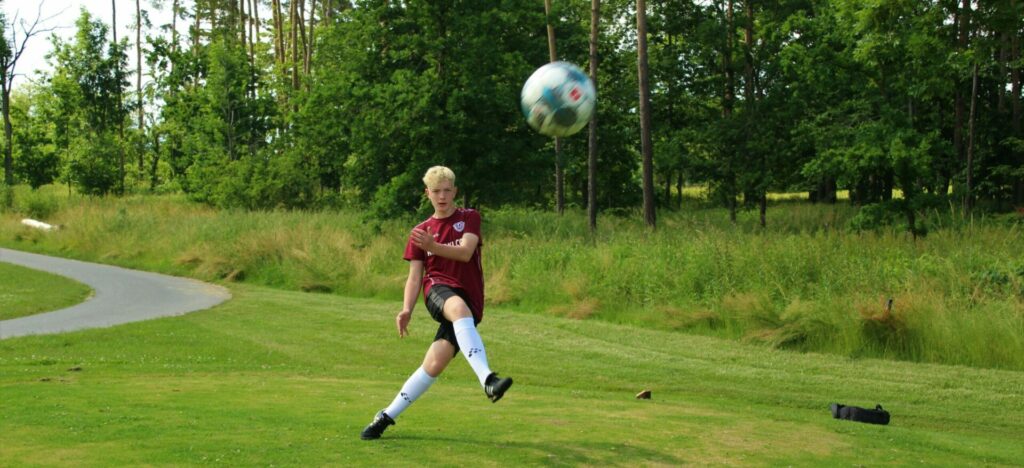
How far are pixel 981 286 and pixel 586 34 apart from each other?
31.2 meters

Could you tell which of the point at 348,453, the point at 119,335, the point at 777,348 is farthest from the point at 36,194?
the point at 348,453

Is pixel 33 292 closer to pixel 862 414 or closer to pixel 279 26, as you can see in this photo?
pixel 862 414

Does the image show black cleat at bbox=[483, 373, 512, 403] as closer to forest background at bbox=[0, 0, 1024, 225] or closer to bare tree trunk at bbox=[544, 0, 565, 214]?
forest background at bbox=[0, 0, 1024, 225]

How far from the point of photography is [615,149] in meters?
48.3

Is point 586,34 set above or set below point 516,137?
above

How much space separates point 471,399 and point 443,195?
3465 millimetres

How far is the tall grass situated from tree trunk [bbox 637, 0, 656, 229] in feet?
7.42

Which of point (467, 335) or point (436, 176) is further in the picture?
point (436, 176)

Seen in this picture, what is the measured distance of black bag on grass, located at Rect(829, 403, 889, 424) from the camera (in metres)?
9.47

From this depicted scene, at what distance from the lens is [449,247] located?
6.79 meters

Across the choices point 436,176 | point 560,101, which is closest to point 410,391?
point 436,176

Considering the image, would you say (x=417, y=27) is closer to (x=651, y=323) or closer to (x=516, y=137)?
(x=516, y=137)

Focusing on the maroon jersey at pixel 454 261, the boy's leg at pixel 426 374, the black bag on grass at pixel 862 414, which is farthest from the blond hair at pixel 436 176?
the black bag on grass at pixel 862 414

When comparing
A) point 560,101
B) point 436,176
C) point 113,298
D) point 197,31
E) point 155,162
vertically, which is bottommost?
point 113,298
